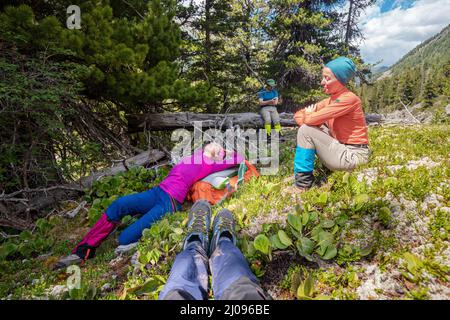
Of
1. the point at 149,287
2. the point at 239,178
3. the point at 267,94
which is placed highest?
the point at 267,94

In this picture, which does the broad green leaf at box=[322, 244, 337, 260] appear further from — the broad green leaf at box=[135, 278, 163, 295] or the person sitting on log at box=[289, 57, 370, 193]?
the broad green leaf at box=[135, 278, 163, 295]

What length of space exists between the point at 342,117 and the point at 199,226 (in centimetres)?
240

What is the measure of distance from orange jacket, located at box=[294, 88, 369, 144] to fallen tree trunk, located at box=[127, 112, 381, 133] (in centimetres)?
503

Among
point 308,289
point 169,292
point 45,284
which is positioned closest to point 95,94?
point 45,284

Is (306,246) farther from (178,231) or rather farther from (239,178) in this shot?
(239,178)

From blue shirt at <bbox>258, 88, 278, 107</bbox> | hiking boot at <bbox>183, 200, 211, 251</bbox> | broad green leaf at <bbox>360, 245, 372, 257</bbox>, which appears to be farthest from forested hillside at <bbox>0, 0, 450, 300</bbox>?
blue shirt at <bbox>258, 88, 278, 107</bbox>

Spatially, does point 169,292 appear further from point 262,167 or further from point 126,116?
point 126,116

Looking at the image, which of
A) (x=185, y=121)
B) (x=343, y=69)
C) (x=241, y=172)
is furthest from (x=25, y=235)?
(x=343, y=69)

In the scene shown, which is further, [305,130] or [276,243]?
[305,130]

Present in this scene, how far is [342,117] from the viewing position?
11.4 feet

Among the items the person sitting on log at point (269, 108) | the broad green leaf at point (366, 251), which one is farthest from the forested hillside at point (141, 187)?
the person sitting on log at point (269, 108)

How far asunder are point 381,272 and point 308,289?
0.65 meters
